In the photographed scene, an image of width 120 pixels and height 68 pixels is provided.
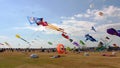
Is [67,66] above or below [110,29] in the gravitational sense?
below

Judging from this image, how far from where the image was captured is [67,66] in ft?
155

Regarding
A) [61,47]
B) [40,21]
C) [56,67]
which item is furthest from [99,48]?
[56,67]

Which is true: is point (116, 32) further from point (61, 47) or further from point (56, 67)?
point (61, 47)

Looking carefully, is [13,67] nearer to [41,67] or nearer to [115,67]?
[41,67]

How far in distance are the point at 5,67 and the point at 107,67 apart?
18539mm

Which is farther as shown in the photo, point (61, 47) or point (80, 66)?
point (61, 47)

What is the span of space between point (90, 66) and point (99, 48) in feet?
260

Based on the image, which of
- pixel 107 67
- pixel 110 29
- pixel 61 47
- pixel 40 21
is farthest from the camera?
pixel 61 47

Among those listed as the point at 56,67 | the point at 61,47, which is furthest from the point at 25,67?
the point at 61,47

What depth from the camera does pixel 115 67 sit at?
45531 mm

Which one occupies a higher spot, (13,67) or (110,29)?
(110,29)

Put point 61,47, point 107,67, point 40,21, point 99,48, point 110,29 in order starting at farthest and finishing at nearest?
point 99,48 < point 61,47 < point 40,21 < point 110,29 < point 107,67

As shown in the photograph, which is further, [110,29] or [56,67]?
[110,29]

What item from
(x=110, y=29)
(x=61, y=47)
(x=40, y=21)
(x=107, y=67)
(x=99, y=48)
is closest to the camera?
(x=107, y=67)
